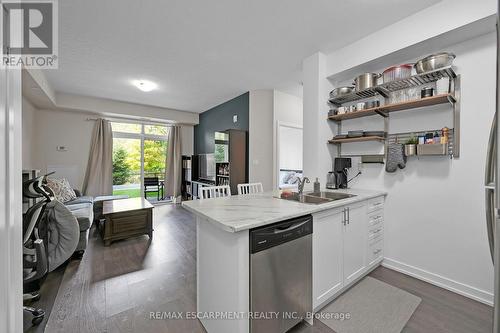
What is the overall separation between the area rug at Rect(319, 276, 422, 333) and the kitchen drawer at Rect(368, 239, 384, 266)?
259mm

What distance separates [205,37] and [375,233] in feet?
9.89

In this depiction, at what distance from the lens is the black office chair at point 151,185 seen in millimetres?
5766

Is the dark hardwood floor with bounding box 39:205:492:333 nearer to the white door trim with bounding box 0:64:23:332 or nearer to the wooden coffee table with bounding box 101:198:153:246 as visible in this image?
the wooden coffee table with bounding box 101:198:153:246

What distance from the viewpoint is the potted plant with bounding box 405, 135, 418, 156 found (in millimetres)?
2061

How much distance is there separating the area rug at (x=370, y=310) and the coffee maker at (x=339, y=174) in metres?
1.12

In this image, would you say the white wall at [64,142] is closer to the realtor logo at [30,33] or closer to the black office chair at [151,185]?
the black office chair at [151,185]

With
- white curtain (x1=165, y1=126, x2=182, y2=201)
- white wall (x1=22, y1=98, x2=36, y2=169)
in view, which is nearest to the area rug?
white curtain (x1=165, y1=126, x2=182, y2=201)

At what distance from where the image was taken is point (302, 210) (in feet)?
4.83

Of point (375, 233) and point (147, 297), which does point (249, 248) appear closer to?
point (147, 297)

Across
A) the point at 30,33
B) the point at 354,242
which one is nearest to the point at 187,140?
the point at 30,33

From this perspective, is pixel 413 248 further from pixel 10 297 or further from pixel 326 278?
pixel 10 297

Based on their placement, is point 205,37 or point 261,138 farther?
point 261,138

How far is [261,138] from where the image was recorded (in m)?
4.05

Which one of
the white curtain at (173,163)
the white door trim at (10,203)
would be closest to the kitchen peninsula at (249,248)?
the white door trim at (10,203)
